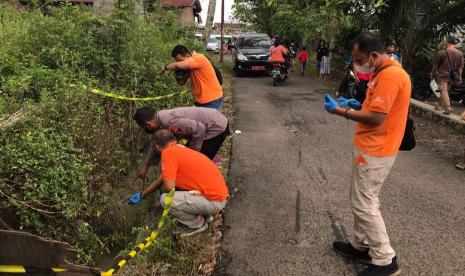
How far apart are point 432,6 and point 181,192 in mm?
10433

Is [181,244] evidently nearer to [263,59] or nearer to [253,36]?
[263,59]

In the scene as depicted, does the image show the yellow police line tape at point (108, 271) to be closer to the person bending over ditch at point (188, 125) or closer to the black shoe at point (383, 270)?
the person bending over ditch at point (188, 125)

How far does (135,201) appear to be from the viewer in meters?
4.05

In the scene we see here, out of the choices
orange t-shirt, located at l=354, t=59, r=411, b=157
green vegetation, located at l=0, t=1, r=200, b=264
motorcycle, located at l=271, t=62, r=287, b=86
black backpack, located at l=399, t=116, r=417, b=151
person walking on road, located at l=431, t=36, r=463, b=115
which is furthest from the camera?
motorcycle, located at l=271, t=62, r=287, b=86

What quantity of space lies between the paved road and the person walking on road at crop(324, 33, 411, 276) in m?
0.44

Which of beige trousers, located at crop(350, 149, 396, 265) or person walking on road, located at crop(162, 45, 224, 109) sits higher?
person walking on road, located at crop(162, 45, 224, 109)

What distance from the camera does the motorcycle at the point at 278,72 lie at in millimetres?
14570

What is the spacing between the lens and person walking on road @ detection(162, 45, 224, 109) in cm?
560

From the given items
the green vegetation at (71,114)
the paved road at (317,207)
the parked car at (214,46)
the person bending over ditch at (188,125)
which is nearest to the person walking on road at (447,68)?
the paved road at (317,207)

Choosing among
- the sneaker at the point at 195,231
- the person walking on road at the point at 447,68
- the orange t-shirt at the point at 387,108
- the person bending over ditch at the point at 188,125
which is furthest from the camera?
the person walking on road at the point at 447,68

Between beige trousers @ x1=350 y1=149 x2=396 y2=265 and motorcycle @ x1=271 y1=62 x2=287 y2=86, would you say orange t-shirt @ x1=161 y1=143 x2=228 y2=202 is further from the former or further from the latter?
motorcycle @ x1=271 y1=62 x2=287 y2=86

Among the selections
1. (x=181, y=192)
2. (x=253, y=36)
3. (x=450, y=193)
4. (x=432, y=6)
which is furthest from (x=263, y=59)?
(x=181, y=192)

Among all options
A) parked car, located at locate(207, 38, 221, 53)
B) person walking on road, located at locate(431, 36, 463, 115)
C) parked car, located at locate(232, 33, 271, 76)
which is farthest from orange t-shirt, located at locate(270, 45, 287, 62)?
parked car, located at locate(207, 38, 221, 53)

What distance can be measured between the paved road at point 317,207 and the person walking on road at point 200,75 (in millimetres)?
1180
